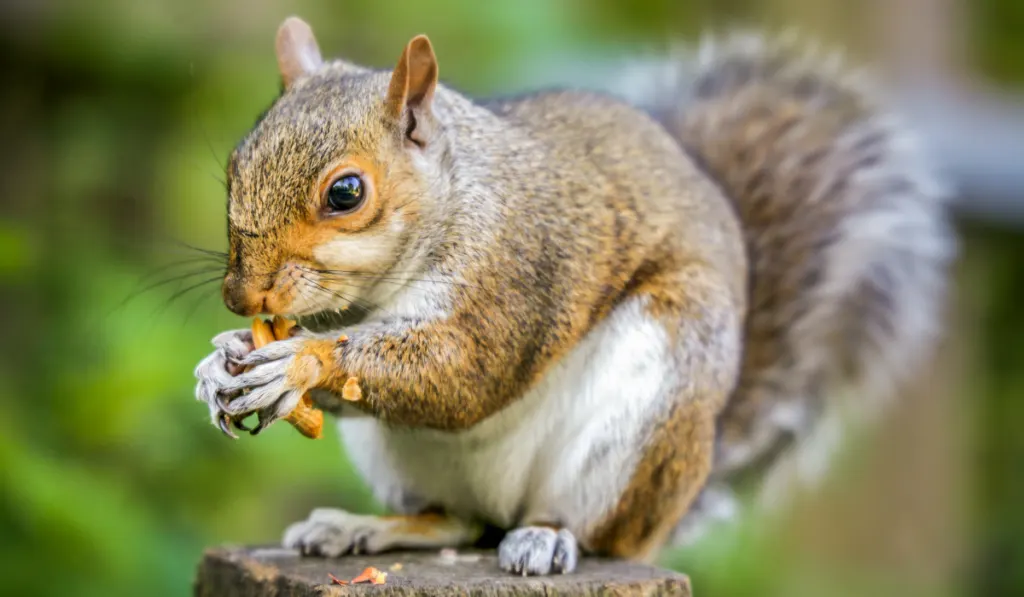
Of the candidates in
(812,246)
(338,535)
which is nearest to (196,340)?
(338,535)

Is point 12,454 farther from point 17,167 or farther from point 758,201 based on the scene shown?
point 758,201

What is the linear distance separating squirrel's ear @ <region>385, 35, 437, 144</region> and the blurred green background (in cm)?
34

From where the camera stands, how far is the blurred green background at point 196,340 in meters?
2.80

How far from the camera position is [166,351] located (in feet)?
9.56

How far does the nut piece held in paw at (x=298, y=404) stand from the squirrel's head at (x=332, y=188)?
0.09m

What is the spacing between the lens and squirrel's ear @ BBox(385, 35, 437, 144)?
178 centimetres

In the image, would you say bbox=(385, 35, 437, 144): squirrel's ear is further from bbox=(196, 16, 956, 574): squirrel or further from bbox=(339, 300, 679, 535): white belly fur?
bbox=(339, 300, 679, 535): white belly fur

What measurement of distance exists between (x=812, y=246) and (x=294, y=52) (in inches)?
44.9

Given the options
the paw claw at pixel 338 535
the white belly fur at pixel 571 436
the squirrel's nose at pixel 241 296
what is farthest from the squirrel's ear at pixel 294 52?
the paw claw at pixel 338 535

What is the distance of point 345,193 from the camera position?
5.66 ft

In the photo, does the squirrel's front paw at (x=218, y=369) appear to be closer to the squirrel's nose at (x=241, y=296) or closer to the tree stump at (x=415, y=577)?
→ the squirrel's nose at (x=241, y=296)

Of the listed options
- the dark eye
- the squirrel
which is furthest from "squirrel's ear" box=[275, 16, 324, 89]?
the dark eye

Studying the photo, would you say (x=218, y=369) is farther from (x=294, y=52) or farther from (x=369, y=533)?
(x=294, y=52)

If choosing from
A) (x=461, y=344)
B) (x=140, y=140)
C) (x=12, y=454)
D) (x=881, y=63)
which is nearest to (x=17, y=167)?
(x=140, y=140)
